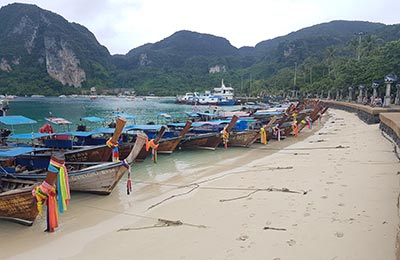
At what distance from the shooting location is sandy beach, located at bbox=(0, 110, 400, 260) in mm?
6008

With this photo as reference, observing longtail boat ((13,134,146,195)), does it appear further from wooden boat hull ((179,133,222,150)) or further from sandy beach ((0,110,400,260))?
wooden boat hull ((179,133,222,150))

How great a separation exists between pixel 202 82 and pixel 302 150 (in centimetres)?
14186

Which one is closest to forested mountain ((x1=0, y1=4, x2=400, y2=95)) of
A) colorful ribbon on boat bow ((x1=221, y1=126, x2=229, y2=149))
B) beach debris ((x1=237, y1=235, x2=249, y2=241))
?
colorful ribbon on boat bow ((x1=221, y1=126, x2=229, y2=149))

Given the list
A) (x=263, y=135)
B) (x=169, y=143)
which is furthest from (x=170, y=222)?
(x=263, y=135)

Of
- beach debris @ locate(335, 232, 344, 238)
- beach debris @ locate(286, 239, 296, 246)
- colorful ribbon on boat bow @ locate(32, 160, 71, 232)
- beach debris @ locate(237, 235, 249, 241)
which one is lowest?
beach debris @ locate(237, 235, 249, 241)

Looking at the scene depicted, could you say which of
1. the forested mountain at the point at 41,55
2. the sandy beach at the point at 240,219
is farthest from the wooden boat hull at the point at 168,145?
the forested mountain at the point at 41,55

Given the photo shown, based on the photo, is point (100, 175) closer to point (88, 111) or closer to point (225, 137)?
point (225, 137)

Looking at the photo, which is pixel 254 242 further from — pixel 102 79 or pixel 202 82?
pixel 102 79

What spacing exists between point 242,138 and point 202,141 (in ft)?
8.56

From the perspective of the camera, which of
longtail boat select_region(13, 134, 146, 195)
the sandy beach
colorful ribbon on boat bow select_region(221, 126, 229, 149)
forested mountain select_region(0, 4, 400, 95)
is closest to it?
the sandy beach

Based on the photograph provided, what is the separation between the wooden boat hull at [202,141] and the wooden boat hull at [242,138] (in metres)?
1.03

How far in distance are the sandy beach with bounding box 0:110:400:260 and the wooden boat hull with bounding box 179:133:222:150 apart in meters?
6.99

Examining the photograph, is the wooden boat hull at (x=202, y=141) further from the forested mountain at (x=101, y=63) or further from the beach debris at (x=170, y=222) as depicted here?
the forested mountain at (x=101, y=63)

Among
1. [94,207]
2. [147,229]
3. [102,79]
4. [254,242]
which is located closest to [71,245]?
[147,229]
